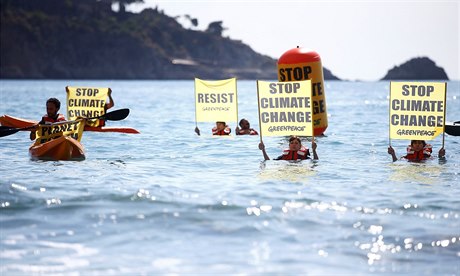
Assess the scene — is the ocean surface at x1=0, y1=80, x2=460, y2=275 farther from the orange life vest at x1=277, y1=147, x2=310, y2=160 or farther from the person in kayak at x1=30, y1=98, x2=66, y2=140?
the person in kayak at x1=30, y1=98, x2=66, y2=140

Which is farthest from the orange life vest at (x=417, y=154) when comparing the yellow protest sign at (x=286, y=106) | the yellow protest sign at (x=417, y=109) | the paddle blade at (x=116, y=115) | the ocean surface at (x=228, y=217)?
the paddle blade at (x=116, y=115)

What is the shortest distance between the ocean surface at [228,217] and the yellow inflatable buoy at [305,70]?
20.7 ft

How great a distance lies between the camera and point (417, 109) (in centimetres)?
1831

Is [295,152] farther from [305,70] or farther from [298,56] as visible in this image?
[298,56]

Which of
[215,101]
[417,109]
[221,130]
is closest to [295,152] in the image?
[417,109]

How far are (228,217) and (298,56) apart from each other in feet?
47.7

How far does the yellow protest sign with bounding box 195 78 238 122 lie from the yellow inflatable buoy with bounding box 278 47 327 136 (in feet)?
9.09

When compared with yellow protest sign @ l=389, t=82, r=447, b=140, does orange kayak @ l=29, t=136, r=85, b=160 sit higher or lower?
lower

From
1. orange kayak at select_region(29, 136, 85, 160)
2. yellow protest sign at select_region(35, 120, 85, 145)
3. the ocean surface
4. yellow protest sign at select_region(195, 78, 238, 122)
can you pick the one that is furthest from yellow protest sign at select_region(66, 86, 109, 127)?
yellow protest sign at select_region(195, 78, 238, 122)

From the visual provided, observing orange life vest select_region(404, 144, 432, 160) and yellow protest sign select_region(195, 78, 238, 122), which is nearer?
orange life vest select_region(404, 144, 432, 160)

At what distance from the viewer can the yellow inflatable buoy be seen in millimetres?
25906

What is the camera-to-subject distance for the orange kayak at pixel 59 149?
1853cm

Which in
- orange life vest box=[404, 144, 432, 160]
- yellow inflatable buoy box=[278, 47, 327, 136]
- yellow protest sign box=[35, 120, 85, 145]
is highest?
yellow inflatable buoy box=[278, 47, 327, 136]

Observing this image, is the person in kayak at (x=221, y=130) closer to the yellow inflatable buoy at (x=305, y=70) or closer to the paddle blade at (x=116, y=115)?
the yellow inflatable buoy at (x=305, y=70)
